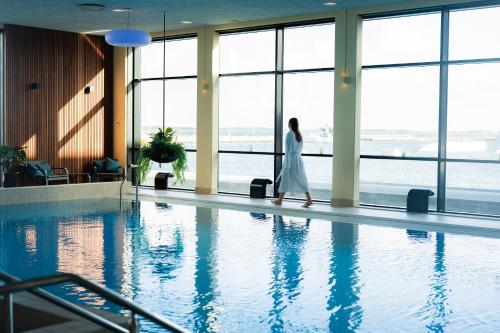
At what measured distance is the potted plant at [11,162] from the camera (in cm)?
1247

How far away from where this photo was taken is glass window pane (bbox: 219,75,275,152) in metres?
39.6

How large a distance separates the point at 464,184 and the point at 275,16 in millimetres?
31412

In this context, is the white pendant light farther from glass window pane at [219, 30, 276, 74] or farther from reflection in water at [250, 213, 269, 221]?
glass window pane at [219, 30, 276, 74]

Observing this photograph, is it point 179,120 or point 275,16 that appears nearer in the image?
point 275,16

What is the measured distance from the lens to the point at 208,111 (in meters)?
13.6

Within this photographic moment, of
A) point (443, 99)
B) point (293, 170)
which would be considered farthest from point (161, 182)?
point (443, 99)

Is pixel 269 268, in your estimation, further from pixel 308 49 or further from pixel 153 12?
pixel 308 49

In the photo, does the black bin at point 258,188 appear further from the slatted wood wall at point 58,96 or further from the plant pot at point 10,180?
the plant pot at point 10,180

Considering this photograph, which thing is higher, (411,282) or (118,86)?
(118,86)

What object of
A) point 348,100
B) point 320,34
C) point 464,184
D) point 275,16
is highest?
point 320,34

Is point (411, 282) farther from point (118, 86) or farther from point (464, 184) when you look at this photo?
point (464, 184)

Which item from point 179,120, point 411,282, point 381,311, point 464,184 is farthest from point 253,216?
point 464,184

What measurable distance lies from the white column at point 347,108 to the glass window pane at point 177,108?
43.8 ft

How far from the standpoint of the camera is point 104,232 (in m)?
8.91
